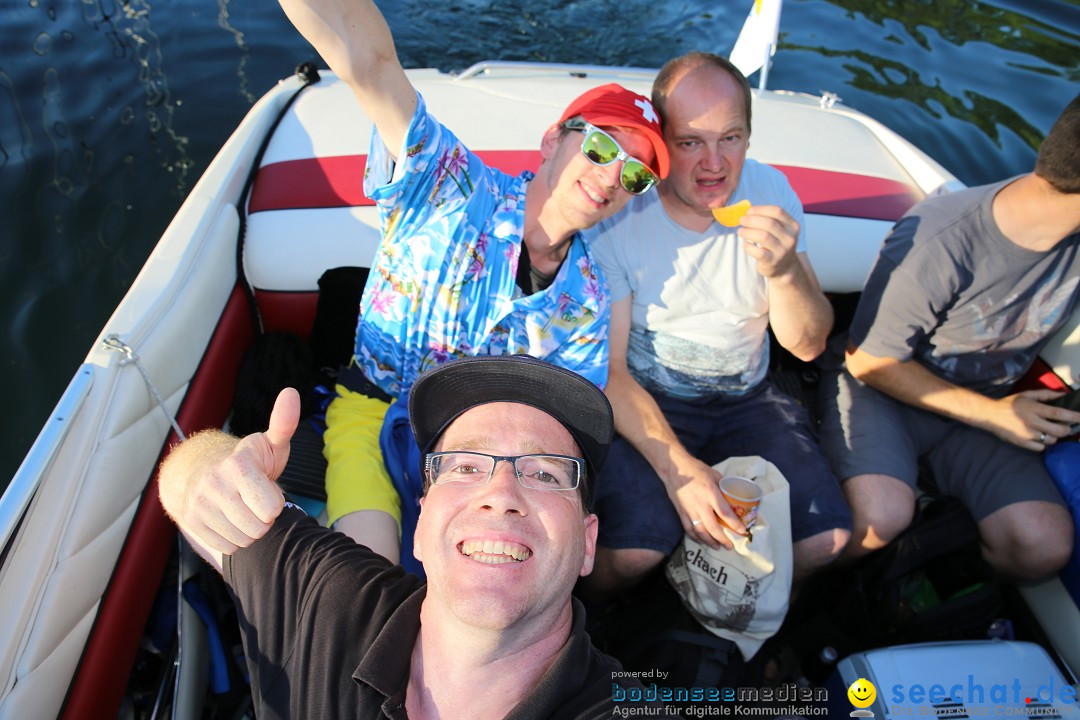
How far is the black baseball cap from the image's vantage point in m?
1.52

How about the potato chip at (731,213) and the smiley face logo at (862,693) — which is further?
the potato chip at (731,213)

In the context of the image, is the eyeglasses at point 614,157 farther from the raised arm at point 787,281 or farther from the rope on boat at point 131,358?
the rope on boat at point 131,358

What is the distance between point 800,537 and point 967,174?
3.85 metres

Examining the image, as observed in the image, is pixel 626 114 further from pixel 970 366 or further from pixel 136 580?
pixel 136 580

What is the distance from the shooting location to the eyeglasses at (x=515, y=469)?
1.42 meters

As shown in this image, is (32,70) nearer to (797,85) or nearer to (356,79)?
(356,79)

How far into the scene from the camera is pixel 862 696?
1826 mm

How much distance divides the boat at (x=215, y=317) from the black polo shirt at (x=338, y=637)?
0.37 meters

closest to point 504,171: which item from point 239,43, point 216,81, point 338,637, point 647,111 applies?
point 647,111

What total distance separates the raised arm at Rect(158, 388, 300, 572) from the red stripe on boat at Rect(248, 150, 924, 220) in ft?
4.67

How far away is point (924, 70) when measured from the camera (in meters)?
5.77

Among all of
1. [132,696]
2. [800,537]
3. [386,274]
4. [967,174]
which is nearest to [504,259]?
[386,274]

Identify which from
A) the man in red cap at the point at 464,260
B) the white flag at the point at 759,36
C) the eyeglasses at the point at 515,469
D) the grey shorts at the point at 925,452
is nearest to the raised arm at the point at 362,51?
the man in red cap at the point at 464,260
